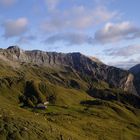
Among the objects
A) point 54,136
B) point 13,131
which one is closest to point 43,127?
point 54,136

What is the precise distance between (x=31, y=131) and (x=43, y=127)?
15.0 meters

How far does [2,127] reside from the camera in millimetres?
176500

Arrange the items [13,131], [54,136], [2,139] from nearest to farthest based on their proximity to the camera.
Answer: [2,139]
[13,131]
[54,136]

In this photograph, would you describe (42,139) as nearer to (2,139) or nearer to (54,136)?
(54,136)

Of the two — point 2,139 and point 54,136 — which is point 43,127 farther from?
point 2,139

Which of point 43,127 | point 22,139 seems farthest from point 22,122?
point 22,139

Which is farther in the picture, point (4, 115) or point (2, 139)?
point (4, 115)

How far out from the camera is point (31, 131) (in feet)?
598

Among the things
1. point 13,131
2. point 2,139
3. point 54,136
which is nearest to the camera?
point 2,139

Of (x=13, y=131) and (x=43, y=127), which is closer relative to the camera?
(x=13, y=131)

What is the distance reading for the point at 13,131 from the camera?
174875mm

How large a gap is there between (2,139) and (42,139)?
22.4 m

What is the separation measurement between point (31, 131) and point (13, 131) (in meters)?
10.9

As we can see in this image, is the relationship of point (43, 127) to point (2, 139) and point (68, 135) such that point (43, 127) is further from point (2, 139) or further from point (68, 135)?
point (2, 139)
